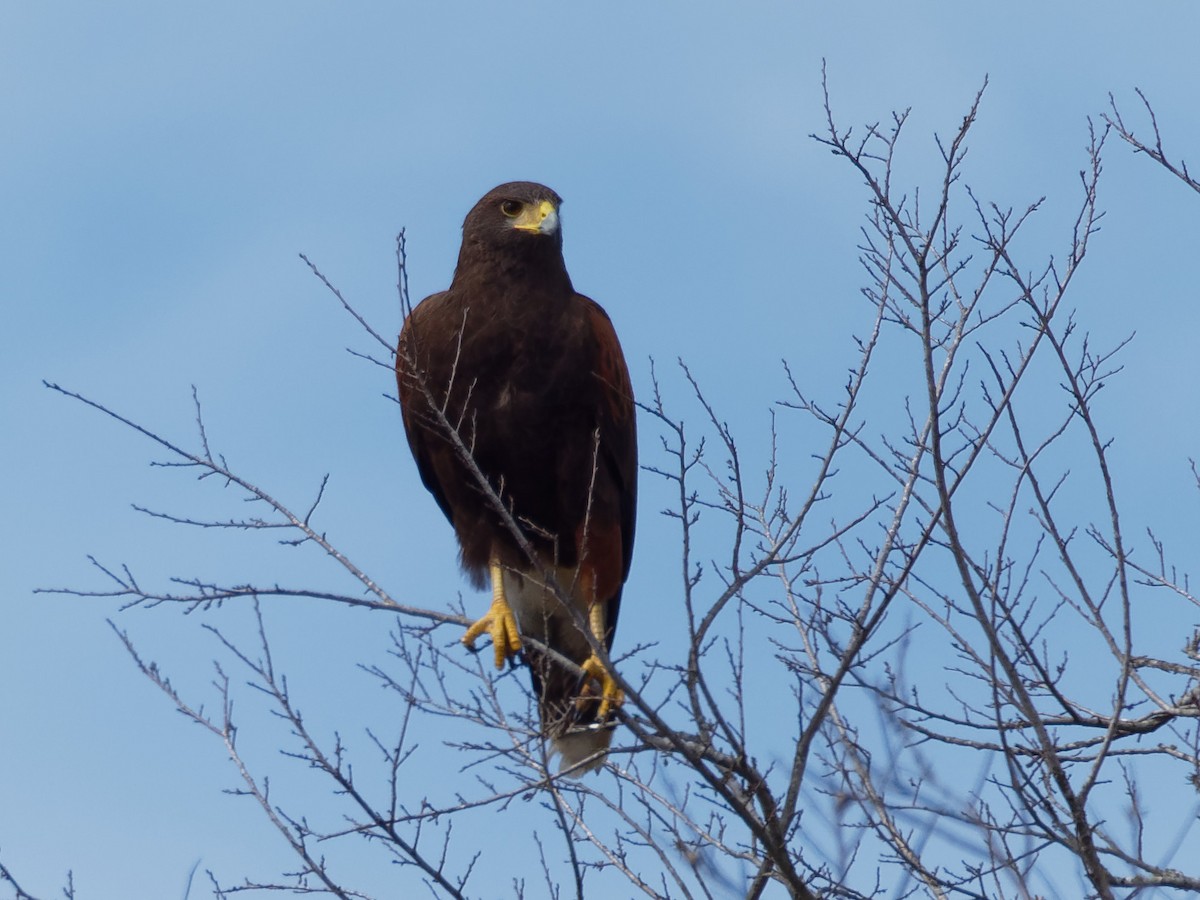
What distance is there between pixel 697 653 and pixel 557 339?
2.07 metres

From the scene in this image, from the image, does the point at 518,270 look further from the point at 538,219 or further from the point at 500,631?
the point at 500,631

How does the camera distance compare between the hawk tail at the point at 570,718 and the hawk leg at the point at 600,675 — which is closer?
the hawk tail at the point at 570,718

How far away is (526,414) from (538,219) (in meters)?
0.86

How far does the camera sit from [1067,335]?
4152 mm

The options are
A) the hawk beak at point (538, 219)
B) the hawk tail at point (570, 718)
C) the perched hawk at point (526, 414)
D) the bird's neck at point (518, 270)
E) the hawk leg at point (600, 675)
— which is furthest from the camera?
the hawk beak at point (538, 219)

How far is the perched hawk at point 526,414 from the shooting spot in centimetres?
542

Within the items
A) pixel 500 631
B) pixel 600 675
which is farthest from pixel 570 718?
pixel 500 631

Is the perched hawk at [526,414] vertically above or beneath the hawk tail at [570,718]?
above

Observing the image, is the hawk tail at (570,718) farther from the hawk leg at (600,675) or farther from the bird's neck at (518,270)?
the bird's neck at (518,270)

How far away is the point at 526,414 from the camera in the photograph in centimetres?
542

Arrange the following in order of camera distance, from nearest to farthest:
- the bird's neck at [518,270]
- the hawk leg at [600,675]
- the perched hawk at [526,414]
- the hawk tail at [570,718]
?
the hawk tail at [570,718] < the hawk leg at [600,675] < the perched hawk at [526,414] < the bird's neck at [518,270]

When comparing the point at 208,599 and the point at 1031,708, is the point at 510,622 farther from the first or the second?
the point at 1031,708

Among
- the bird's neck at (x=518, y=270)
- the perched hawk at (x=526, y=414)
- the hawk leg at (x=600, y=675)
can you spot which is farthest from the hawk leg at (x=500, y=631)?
the bird's neck at (x=518, y=270)

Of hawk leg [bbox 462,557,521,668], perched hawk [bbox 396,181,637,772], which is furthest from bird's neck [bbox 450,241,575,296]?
hawk leg [bbox 462,557,521,668]
